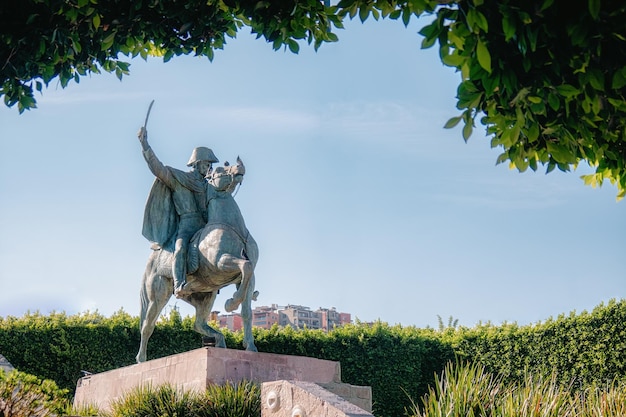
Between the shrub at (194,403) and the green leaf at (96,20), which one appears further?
the shrub at (194,403)

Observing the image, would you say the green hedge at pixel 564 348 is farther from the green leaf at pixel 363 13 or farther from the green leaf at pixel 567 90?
the green leaf at pixel 567 90

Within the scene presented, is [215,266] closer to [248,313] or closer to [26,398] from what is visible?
[248,313]

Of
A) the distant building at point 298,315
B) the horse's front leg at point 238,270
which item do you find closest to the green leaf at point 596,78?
the horse's front leg at point 238,270

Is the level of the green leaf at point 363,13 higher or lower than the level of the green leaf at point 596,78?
higher

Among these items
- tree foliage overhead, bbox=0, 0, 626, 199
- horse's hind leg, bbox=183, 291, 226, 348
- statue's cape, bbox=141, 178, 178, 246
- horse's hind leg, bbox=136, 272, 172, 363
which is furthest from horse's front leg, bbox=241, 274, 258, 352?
tree foliage overhead, bbox=0, 0, 626, 199

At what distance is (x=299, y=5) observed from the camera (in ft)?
28.3

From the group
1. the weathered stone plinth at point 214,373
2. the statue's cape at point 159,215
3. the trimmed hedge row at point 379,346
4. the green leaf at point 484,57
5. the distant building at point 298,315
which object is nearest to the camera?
the green leaf at point 484,57

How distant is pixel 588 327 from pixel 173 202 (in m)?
9.97

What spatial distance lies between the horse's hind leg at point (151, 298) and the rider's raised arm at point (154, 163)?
131 centimetres

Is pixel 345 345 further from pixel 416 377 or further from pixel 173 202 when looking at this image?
pixel 173 202

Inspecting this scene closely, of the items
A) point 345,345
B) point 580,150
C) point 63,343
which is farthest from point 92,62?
point 345,345

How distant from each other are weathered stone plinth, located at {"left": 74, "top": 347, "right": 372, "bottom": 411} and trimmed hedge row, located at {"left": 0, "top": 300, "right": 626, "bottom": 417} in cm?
433

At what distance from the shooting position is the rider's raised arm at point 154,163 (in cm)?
1198

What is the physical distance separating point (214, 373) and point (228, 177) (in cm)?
292
